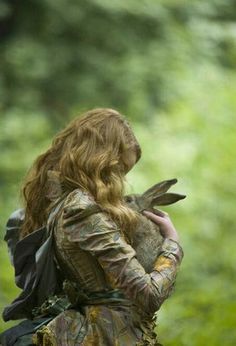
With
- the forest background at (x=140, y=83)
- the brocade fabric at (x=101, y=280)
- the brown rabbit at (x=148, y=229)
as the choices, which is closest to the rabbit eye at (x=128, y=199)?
the brown rabbit at (x=148, y=229)

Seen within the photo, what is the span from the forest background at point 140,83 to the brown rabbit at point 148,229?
5443mm

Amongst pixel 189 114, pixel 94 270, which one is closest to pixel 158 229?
pixel 94 270

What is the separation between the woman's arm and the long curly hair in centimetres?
9

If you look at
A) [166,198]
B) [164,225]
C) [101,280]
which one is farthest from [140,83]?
[101,280]

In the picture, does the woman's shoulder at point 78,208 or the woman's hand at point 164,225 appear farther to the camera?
the woman's hand at point 164,225

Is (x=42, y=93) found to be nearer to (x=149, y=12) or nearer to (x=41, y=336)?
(x=149, y=12)

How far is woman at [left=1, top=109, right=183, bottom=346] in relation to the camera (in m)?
3.30

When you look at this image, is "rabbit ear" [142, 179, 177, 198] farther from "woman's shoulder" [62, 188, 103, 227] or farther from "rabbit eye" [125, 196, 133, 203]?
"woman's shoulder" [62, 188, 103, 227]

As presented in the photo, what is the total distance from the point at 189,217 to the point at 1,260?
65.0 inches

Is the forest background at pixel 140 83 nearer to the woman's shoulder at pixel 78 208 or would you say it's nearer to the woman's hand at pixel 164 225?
the woman's hand at pixel 164 225

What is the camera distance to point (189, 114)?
1021 cm

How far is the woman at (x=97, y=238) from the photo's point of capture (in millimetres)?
3297

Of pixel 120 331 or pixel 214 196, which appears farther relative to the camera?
pixel 214 196

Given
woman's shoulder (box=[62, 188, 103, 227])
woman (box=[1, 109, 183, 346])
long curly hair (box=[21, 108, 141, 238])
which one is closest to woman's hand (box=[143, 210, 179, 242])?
woman (box=[1, 109, 183, 346])
